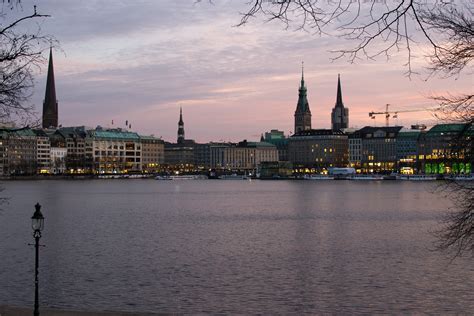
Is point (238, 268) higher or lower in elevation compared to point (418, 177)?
lower

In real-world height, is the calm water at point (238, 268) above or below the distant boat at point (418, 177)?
below

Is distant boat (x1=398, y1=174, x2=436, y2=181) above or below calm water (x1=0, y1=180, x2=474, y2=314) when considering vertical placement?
above

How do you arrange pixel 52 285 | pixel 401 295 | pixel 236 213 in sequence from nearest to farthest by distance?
pixel 401 295 → pixel 52 285 → pixel 236 213

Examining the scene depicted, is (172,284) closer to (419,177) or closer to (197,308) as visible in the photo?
(197,308)

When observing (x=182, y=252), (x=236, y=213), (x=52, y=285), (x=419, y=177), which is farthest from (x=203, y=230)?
(x=419, y=177)

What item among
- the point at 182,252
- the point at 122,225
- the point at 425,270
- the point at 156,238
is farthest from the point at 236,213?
the point at 425,270

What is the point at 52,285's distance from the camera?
79.8 feet

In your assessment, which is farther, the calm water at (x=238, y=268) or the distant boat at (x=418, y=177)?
the distant boat at (x=418, y=177)

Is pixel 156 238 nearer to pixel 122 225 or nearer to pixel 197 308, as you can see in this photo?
pixel 122 225

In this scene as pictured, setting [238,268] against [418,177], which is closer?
[238,268]

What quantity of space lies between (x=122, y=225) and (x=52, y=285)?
83.1ft

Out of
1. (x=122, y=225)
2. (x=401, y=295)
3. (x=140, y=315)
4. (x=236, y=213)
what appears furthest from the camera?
(x=236, y=213)

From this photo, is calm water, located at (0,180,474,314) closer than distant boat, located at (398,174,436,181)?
Yes

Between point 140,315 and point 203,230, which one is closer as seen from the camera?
point 140,315
